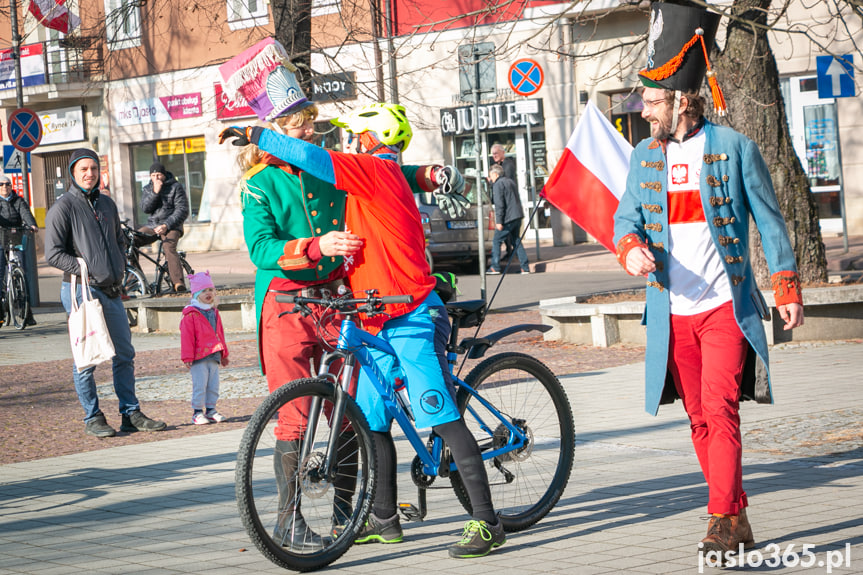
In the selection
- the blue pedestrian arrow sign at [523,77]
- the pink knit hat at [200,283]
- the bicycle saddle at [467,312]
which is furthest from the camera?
the blue pedestrian arrow sign at [523,77]

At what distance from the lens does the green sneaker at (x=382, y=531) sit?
5367mm

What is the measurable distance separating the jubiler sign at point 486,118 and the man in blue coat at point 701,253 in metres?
22.5

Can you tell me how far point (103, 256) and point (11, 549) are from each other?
3.43 meters

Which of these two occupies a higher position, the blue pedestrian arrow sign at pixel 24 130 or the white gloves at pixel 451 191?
the blue pedestrian arrow sign at pixel 24 130

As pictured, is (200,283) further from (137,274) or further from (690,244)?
(137,274)

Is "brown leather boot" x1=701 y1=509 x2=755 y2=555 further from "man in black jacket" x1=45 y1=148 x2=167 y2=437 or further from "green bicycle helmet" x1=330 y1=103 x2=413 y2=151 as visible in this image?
"man in black jacket" x1=45 y1=148 x2=167 y2=437

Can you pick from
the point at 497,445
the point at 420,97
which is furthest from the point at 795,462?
the point at 420,97

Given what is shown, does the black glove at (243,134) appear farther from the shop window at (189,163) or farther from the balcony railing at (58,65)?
the balcony railing at (58,65)

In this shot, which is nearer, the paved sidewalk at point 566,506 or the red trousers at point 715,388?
the red trousers at point 715,388

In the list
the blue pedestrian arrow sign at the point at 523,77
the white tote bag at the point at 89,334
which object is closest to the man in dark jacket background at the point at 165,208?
the blue pedestrian arrow sign at the point at 523,77

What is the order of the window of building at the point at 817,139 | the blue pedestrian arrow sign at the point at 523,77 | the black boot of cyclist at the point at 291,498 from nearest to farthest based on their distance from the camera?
the black boot of cyclist at the point at 291,498, the blue pedestrian arrow sign at the point at 523,77, the window of building at the point at 817,139

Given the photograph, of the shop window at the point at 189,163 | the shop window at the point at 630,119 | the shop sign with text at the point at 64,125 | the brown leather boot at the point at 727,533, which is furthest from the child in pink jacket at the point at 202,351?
the shop sign with text at the point at 64,125

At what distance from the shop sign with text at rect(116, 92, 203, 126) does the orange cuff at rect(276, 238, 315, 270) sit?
28.0 m

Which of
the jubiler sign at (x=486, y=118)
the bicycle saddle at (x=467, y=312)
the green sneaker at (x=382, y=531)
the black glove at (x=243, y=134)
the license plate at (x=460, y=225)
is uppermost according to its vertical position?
the jubiler sign at (x=486, y=118)
